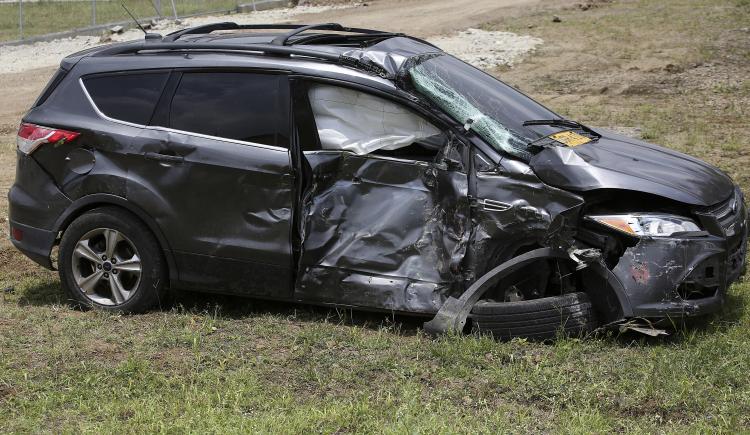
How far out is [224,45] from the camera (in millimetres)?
6555

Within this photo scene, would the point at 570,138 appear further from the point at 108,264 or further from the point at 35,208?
the point at 35,208

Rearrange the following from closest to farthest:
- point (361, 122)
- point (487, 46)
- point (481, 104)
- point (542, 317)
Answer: point (542, 317) → point (361, 122) → point (481, 104) → point (487, 46)

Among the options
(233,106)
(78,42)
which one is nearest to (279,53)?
(233,106)

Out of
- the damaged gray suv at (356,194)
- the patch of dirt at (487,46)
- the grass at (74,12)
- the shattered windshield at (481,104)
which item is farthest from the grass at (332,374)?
the grass at (74,12)

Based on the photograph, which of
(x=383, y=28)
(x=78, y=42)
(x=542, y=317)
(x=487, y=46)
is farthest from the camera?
(x=78, y=42)

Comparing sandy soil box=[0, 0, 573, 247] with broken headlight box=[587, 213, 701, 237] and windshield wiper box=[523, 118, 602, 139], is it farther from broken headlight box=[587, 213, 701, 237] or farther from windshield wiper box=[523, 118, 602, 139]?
broken headlight box=[587, 213, 701, 237]

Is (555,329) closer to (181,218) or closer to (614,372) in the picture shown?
(614,372)

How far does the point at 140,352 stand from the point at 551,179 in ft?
8.37

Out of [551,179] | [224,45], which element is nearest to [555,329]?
[551,179]

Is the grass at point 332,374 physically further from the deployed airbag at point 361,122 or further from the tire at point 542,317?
the deployed airbag at point 361,122

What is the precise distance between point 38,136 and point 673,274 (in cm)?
409

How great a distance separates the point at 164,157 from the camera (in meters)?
6.32

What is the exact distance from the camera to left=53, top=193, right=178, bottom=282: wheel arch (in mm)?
6402

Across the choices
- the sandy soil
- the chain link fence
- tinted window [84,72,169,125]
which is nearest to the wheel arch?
tinted window [84,72,169,125]
